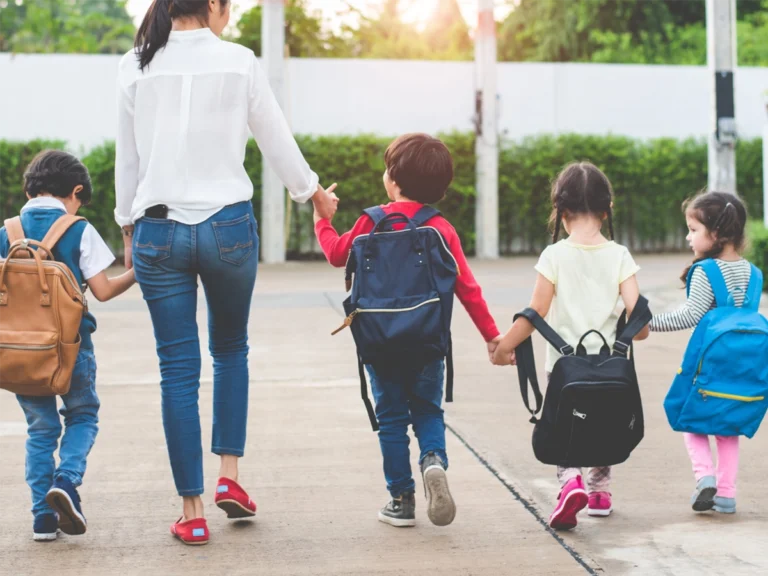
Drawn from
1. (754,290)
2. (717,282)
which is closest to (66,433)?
(717,282)

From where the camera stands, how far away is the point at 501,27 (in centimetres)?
3080

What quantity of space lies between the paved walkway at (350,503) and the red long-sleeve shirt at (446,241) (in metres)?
0.73

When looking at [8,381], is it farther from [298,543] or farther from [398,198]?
[398,198]

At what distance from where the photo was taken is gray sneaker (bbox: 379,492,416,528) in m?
4.01

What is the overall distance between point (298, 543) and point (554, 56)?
85.2ft

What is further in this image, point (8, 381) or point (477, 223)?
point (477, 223)

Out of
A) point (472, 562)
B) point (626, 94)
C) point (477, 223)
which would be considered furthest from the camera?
point (626, 94)

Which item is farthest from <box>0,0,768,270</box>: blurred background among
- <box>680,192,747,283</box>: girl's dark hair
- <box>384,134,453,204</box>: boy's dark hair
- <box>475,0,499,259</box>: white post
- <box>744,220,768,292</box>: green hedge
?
<box>384,134,453,204</box>: boy's dark hair

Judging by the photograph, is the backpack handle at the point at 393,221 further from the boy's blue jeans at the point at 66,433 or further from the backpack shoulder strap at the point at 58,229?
the boy's blue jeans at the point at 66,433

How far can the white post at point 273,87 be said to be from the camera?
56.9ft

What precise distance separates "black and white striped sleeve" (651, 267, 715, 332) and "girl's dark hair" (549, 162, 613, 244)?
45 centimetres

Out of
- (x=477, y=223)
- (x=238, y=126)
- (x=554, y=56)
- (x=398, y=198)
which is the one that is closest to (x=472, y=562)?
(x=398, y=198)

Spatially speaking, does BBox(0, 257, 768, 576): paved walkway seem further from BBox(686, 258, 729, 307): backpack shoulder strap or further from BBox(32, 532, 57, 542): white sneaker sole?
BBox(686, 258, 729, 307): backpack shoulder strap

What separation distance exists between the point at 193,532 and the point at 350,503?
754 millimetres
